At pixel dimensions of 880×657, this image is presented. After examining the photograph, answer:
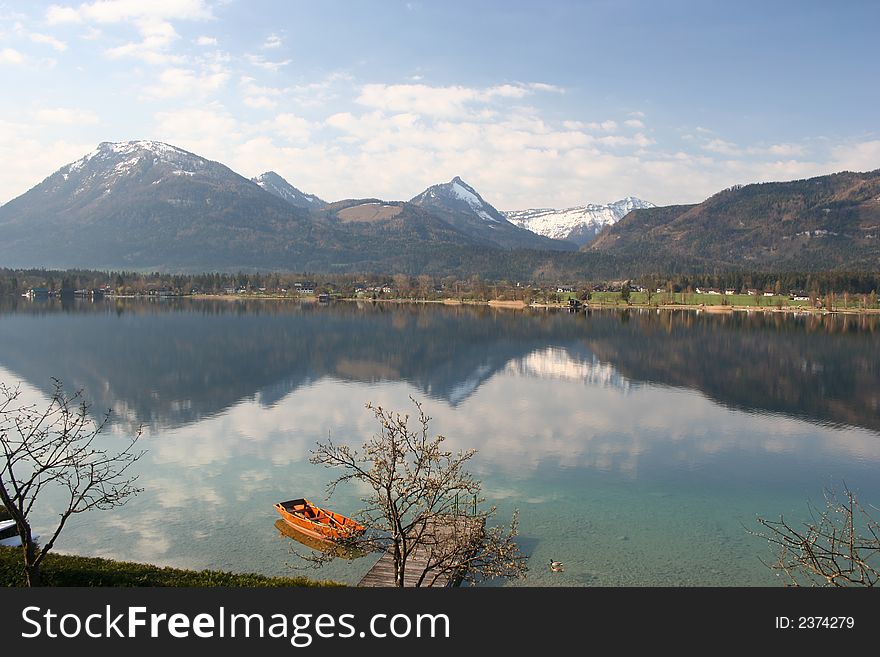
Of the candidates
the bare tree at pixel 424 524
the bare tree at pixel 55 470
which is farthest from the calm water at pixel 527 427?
the bare tree at pixel 424 524

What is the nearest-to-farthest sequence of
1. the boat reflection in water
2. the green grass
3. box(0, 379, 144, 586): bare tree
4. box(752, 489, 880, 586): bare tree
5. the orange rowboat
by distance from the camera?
1. box(0, 379, 144, 586): bare tree
2. the green grass
3. box(752, 489, 880, 586): bare tree
4. the orange rowboat
5. the boat reflection in water

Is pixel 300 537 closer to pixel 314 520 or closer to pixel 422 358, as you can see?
pixel 314 520

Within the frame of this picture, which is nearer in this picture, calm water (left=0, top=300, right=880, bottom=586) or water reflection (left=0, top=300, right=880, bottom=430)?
calm water (left=0, top=300, right=880, bottom=586)

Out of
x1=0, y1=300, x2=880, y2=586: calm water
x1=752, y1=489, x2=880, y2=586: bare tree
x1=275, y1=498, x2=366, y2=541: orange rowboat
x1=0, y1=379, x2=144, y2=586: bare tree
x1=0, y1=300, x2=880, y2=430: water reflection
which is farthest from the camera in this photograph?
x1=0, y1=300, x2=880, y2=430: water reflection

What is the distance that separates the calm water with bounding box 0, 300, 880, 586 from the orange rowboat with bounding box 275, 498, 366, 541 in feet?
4.25

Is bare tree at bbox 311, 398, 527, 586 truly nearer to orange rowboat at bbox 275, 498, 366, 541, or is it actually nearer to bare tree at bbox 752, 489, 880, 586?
orange rowboat at bbox 275, 498, 366, 541

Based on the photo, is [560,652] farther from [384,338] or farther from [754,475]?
[384,338]

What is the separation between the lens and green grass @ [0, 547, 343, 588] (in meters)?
19.6

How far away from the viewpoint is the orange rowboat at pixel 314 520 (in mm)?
28969

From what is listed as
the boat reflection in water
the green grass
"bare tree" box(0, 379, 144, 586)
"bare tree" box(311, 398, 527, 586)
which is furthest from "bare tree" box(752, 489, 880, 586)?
"bare tree" box(0, 379, 144, 586)

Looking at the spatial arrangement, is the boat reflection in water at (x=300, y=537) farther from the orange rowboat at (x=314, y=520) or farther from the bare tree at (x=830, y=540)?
the bare tree at (x=830, y=540)

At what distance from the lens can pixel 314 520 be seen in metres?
30.6

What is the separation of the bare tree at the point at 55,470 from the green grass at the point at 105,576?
0.71m

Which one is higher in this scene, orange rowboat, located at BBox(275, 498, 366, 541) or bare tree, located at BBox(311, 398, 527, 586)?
bare tree, located at BBox(311, 398, 527, 586)
